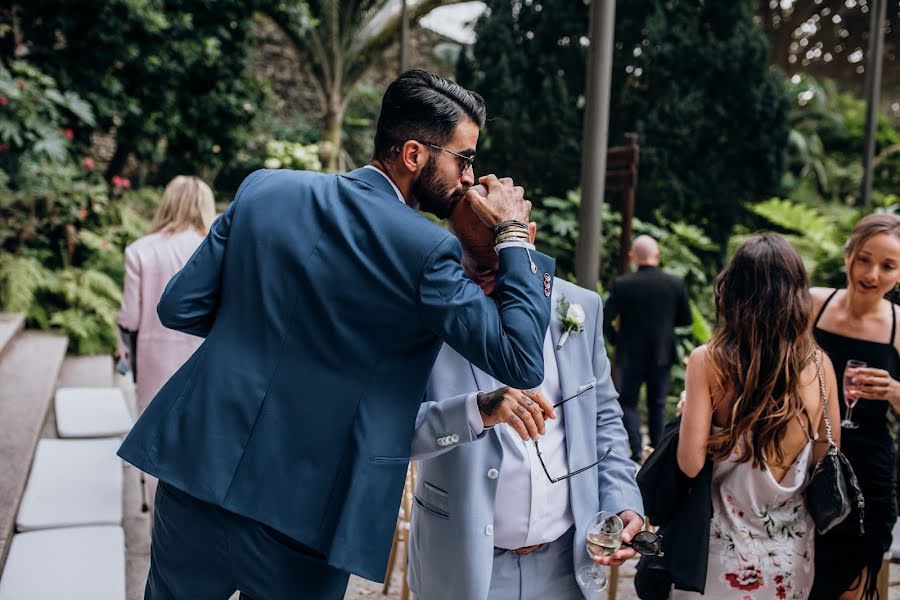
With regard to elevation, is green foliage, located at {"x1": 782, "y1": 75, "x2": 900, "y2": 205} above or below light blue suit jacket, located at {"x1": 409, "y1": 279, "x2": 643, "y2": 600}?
above

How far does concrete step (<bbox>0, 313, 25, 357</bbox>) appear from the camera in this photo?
727 centimetres

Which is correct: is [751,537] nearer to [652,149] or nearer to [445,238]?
[445,238]

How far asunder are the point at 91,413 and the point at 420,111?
543 cm

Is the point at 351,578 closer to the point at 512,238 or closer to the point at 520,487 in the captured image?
the point at 520,487

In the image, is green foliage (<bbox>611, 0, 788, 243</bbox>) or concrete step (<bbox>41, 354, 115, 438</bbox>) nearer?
concrete step (<bbox>41, 354, 115, 438</bbox>)

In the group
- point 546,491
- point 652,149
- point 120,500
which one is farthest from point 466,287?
point 652,149

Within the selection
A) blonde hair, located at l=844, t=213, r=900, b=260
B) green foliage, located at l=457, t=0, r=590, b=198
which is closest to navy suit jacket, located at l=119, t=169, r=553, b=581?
blonde hair, located at l=844, t=213, r=900, b=260

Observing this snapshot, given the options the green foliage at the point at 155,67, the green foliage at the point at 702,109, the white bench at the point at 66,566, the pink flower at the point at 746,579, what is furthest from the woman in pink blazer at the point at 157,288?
the green foliage at the point at 702,109

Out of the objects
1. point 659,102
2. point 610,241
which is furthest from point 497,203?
point 659,102

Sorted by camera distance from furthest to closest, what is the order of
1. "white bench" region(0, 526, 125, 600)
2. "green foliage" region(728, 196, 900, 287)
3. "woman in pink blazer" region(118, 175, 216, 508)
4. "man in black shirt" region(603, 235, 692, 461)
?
1. "green foliage" region(728, 196, 900, 287)
2. "man in black shirt" region(603, 235, 692, 461)
3. "woman in pink blazer" region(118, 175, 216, 508)
4. "white bench" region(0, 526, 125, 600)

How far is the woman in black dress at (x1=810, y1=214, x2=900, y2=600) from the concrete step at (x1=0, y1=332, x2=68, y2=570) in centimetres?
356

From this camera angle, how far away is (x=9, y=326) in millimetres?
7875

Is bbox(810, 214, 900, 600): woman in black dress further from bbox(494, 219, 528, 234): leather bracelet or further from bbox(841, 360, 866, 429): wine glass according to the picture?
bbox(494, 219, 528, 234): leather bracelet

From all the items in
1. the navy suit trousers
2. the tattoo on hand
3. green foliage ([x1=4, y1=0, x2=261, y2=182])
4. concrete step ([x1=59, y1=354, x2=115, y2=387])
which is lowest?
concrete step ([x1=59, y1=354, x2=115, y2=387])
